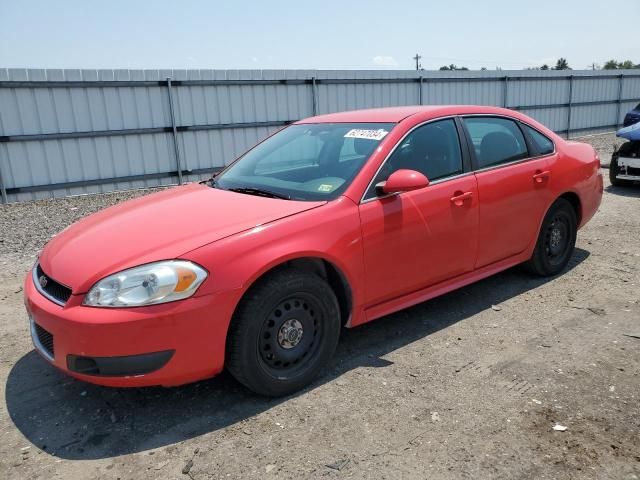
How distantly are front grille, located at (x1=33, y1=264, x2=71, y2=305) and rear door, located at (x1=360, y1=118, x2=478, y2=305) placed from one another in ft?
5.67

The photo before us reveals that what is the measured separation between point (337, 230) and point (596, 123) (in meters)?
18.8

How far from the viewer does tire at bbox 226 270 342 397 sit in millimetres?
2871

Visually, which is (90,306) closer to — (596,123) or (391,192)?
(391,192)

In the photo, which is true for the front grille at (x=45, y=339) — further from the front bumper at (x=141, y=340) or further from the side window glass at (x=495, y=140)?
the side window glass at (x=495, y=140)

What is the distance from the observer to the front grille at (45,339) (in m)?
2.86

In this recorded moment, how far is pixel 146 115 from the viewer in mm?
10484

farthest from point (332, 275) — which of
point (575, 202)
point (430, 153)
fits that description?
point (575, 202)

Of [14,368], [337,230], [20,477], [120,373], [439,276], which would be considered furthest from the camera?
[439,276]

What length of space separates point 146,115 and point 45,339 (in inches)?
329

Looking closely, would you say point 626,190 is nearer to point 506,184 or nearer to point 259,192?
point 506,184

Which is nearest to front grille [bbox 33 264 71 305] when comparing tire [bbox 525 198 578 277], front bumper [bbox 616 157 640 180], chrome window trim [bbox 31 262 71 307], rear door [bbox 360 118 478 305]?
chrome window trim [bbox 31 262 71 307]

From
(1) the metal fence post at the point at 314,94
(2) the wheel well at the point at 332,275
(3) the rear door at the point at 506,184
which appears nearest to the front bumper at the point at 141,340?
(2) the wheel well at the point at 332,275

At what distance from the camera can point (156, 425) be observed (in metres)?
2.90

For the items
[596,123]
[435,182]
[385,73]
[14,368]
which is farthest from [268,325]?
[596,123]
